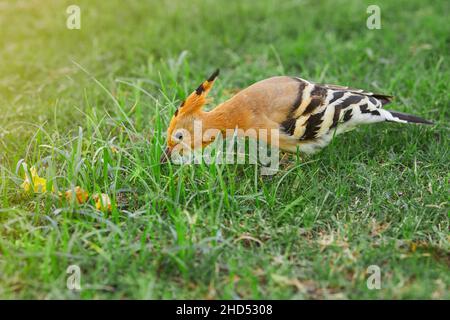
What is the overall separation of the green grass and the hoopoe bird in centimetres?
Answer: 17

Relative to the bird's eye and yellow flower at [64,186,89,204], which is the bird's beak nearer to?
the bird's eye

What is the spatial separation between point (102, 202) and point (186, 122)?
87 centimetres

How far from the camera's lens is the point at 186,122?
440 centimetres

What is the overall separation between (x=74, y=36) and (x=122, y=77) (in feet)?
4.28

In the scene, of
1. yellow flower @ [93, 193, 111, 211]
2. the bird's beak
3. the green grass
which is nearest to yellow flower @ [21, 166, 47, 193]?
the green grass

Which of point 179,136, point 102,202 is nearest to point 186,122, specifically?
point 179,136

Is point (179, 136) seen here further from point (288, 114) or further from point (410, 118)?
point (410, 118)

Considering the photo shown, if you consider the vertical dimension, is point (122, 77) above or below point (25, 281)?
above

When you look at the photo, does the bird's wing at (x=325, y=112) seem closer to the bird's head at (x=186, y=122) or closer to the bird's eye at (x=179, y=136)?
the bird's head at (x=186, y=122)

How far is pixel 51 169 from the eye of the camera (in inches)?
158

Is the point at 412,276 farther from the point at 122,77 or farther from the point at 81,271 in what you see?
the point at 122,77

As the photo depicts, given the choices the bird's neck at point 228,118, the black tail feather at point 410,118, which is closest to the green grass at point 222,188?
the black tail feather at point 410,118

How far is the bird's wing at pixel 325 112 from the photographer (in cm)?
461
